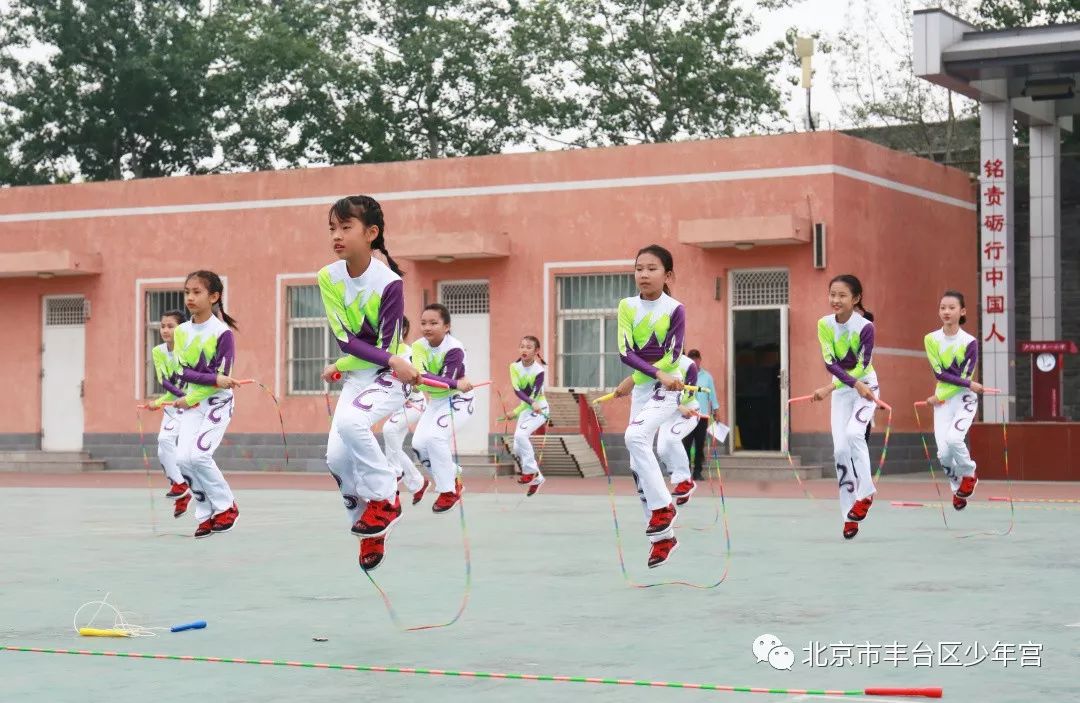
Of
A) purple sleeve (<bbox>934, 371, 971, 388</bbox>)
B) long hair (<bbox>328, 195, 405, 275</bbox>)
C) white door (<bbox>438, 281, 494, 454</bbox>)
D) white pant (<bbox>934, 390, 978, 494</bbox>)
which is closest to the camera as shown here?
long hair (<bbox>328, 195, 405, 275</bbox>)

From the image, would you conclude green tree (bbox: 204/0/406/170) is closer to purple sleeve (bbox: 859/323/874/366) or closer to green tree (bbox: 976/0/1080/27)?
green tree (bbox: 976/0/1080/27)

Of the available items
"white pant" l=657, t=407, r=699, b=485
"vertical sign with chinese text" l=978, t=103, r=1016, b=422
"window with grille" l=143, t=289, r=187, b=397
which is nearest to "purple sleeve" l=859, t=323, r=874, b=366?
"white pant" l=657, t=407, r=699, b=485

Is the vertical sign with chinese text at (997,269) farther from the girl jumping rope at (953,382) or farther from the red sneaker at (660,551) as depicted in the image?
the red sneaker at (660,551)

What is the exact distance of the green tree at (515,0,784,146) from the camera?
39.6 meters

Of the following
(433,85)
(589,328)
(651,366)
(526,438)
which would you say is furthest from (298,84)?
(651,366)

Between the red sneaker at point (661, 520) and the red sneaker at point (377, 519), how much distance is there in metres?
2.48

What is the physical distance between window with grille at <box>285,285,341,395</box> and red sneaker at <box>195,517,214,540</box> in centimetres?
1425

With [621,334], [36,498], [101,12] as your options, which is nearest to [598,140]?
[101,12]

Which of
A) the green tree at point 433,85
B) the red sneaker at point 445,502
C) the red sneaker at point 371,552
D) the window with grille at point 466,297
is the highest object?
the green tree at point 433,85

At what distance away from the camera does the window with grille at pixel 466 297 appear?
25.9 meters

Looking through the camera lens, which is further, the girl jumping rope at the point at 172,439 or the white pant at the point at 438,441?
the white pant at the point at 438,441

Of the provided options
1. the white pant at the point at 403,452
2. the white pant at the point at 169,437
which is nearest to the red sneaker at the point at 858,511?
the white pant at the point at 403,452

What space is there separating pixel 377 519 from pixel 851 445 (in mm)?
5593

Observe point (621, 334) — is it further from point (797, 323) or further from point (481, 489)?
point (797, 323)
